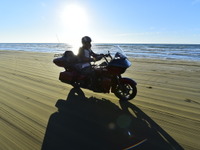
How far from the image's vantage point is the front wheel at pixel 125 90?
476 cm

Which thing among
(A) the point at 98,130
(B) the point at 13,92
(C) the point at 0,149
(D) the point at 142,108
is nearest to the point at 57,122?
(A) the point at 98,130

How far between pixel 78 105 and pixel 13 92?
7.48 feet

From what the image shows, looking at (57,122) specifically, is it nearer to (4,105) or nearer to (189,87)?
(4,105)

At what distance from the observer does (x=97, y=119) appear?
3.85 metres

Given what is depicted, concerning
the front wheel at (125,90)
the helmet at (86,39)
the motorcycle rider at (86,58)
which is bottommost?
the front wheel at (125,90)

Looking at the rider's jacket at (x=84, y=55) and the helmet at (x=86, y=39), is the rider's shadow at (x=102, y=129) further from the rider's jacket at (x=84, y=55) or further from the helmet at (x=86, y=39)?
the helmet at (x=86, y=39)

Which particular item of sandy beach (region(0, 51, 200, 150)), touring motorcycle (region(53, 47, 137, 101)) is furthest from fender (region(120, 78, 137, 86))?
sandy beach (region(0, 51, 200, 150))

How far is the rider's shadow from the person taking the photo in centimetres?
292

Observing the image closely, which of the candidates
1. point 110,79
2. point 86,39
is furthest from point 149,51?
point 110,79

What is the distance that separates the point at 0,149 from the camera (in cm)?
281

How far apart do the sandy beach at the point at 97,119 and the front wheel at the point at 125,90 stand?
18 cm

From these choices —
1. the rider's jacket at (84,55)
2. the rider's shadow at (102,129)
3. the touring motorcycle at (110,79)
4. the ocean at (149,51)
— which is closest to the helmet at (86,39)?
the rider's jacket at (84,55)

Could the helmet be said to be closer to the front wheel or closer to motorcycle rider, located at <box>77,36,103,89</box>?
motorcycle rider, located at <box>77,36,103,89</box>

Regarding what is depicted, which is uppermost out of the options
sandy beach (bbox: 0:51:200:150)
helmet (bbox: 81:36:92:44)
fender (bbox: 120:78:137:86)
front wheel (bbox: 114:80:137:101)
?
helmet (bbox: 81:36:92:44)
